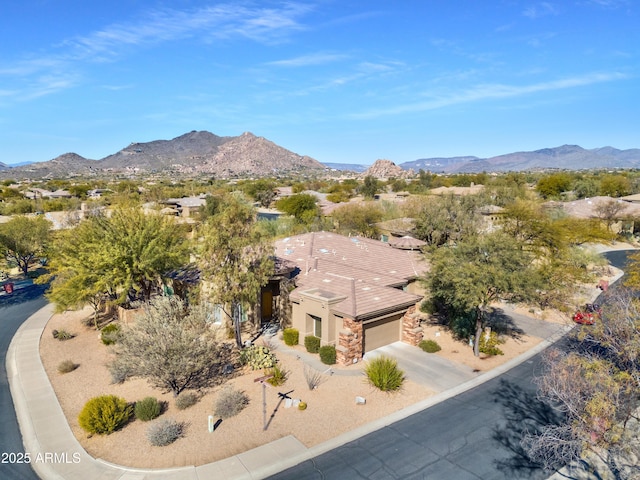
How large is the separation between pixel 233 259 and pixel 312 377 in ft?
22.9

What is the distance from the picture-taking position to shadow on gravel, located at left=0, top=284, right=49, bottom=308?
31188 millimetres

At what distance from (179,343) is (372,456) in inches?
334

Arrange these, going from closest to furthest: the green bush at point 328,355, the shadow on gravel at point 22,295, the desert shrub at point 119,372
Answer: the desert shrub at point 119,372
the green bush at point 328,355
the shadow on gravel at point 22,295

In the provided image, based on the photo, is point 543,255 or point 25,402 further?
point 543,255

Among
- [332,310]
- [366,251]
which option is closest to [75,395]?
[332,310]

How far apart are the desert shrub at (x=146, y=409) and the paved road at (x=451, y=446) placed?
5.94 metres

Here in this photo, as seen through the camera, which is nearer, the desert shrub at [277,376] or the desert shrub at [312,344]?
the desert shrub at [277,376]

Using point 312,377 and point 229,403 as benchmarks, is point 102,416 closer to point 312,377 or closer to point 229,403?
point 229,403

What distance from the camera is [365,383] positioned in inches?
715

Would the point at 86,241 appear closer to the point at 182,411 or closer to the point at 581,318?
the point at 182,411

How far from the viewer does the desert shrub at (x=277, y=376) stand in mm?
18047

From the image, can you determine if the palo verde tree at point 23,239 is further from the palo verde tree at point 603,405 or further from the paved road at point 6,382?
the palo verde tree at point 603,405

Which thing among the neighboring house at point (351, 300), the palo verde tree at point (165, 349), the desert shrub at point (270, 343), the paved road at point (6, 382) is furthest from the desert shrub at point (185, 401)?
the neighboring house at point (351, 300)

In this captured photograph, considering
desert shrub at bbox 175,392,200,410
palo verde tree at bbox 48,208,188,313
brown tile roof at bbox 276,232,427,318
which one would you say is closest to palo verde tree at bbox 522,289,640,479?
brown tile roof at bbox 276,232,427,318
